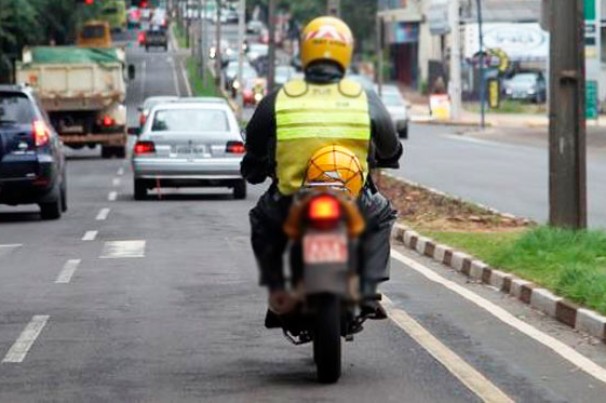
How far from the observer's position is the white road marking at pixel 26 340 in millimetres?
10766

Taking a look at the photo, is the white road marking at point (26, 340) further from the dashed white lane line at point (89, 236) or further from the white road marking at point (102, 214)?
the white road marking at point (102, 214)

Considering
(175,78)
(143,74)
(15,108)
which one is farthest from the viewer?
(143,74)

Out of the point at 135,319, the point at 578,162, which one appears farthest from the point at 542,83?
the point at 135,319

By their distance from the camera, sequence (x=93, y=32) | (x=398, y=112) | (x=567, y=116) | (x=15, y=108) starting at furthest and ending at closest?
(x=93, y=32), (x=398, y=112), (x=15, y=108), (x=567, y=116)

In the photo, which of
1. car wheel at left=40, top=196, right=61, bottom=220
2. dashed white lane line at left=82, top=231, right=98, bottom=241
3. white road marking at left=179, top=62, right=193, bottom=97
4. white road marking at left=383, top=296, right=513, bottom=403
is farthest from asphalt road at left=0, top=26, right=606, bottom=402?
white road marking at left=179, top=62, right=193, bottom=97

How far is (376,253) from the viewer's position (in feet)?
29.8

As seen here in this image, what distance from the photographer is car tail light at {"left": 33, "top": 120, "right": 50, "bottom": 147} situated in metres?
22.3

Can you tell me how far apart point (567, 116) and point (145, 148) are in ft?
36.9

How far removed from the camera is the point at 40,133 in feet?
73.3

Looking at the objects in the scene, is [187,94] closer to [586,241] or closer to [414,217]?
[414,217]

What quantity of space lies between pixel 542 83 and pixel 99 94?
3685 cm

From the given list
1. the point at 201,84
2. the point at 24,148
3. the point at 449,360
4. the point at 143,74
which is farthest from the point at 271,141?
the point at 143,74

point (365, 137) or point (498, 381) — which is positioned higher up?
point (365, 137)

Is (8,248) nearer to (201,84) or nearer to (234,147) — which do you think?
(234,147)
